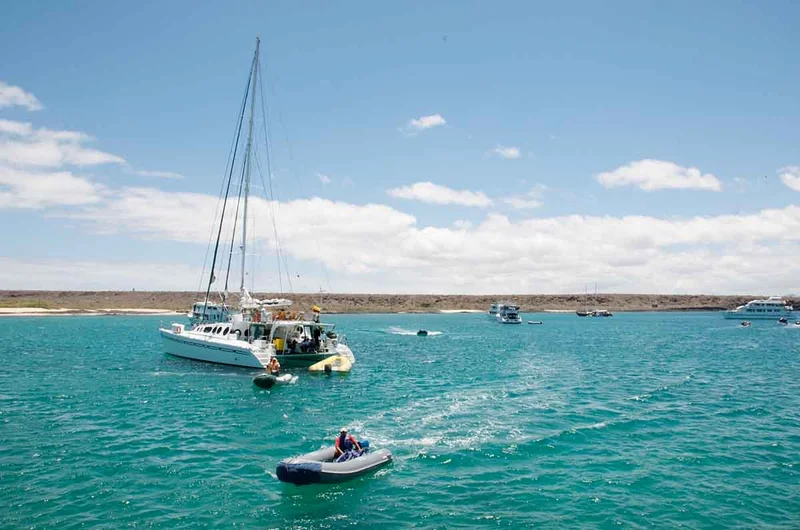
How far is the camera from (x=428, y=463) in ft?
81.0

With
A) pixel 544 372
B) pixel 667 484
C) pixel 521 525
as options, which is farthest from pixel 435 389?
pixel 521 525

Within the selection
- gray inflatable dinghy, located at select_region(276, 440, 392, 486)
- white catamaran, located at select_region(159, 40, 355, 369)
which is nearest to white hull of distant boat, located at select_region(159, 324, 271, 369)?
white catamaran, located at select_region(159, 40, 355, 369)

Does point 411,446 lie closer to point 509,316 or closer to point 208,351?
point 208,351

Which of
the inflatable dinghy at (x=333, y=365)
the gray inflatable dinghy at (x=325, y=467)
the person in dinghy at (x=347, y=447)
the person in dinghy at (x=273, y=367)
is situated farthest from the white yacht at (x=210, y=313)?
the gray inflatable dinghy at (x=325, y=467)

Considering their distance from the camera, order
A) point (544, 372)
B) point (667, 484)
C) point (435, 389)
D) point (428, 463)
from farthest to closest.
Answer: point (544, 372) < point (435, 389) < point (428, 463) < point (667, 484)

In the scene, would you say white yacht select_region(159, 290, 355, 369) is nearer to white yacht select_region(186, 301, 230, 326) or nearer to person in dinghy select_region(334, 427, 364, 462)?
white yacht select_region(186, 301, 230, 326)

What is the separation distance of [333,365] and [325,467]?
29238 mm

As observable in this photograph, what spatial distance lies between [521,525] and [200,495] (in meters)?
11.3

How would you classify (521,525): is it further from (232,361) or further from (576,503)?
(232,361)

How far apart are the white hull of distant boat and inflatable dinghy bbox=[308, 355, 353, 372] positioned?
14.0 ft

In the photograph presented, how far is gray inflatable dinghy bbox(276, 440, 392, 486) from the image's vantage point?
2103 cm

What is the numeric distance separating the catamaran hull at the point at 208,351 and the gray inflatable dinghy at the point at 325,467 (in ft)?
87.5

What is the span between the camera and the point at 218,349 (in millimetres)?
51250

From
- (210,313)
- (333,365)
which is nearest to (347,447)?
(333,365)
